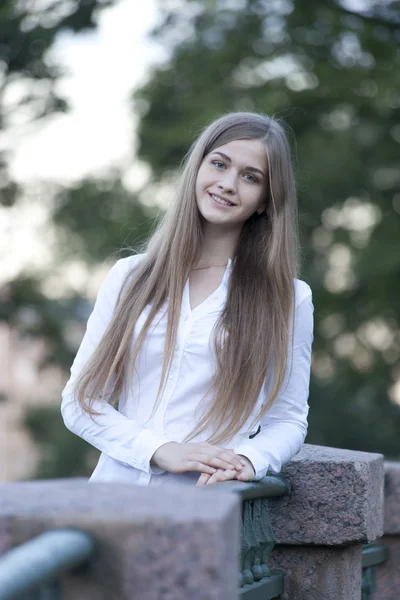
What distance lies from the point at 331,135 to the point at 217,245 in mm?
10520

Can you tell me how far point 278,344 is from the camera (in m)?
3.24

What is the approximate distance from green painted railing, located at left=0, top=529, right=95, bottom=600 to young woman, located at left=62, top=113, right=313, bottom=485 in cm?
120

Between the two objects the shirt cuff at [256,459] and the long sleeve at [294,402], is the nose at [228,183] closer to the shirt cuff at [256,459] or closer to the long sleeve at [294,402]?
the long sleeve at [294,402]

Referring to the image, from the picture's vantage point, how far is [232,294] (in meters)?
3.34

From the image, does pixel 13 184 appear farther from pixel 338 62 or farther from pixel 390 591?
pixel 390 591

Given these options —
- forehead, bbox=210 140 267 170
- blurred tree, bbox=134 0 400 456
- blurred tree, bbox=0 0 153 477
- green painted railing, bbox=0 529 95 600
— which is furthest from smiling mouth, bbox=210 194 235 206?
blurred tree, bbox=134 0 400 456

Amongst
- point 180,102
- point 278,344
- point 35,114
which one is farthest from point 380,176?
point 278,344

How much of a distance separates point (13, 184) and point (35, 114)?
1478 millimetres

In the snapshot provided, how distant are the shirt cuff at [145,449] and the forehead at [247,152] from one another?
0.93 m

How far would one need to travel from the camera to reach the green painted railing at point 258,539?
2885mm

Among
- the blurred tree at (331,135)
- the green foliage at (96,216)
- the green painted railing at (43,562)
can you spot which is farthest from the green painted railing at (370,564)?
the green foliage at (96,216)

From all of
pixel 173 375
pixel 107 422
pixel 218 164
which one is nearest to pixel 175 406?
pixel 173 375

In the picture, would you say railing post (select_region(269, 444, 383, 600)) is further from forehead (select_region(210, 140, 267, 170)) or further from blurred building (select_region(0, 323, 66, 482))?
blurred building (select_region(0, 323, 66, 482))

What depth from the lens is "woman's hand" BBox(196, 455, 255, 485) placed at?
290 centimetres
